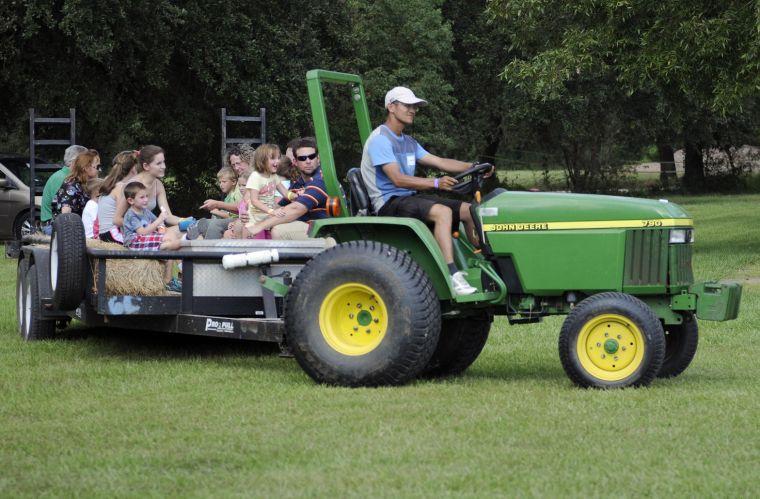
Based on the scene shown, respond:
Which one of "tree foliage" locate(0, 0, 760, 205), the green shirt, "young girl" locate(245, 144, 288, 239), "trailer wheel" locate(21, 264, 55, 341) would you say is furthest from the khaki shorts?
"tree foliage" locate(0, 0, 760, 205)

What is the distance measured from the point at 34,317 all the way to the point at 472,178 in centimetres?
430

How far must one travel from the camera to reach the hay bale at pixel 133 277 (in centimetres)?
920

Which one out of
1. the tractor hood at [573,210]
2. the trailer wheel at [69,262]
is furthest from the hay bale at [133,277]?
the tractor hood at [573,210]

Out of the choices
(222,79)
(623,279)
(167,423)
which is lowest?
(167,423)

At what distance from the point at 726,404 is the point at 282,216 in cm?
371

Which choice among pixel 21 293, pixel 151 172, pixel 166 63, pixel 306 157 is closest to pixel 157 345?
pixel 151 172

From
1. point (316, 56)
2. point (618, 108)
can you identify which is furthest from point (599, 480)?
point (618, 108)

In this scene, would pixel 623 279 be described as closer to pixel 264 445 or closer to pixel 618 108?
pixel 264 445

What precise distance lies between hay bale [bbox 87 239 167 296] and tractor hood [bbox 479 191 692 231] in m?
2.41

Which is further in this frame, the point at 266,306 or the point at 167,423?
the point at 266,306

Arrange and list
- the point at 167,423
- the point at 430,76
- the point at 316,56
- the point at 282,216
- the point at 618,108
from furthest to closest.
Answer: the point at 618,108, the point at 430,76, the point at 316,56, the point at 282,216, the point at 167,423

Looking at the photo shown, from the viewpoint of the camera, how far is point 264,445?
6445 mm

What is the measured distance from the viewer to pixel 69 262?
9320mm

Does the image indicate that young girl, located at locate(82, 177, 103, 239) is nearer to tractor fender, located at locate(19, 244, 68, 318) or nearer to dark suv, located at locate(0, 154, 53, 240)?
tractor fender, located at locate(19, 244, 68, 318)
